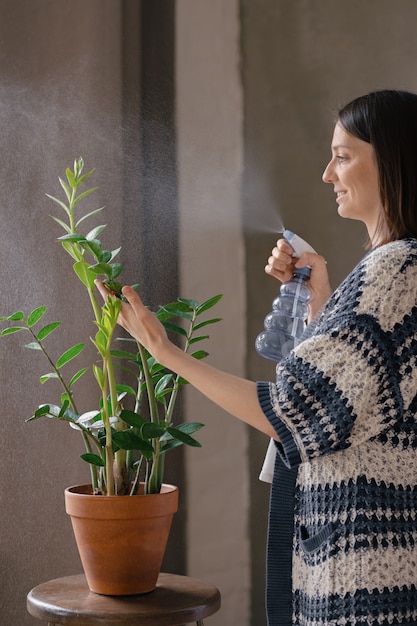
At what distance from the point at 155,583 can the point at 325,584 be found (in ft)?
1.40

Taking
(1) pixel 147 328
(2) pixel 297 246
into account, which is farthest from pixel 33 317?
(2) pixel 297 246

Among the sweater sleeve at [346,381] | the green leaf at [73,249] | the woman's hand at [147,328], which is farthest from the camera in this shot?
the green leaf at [73,249]

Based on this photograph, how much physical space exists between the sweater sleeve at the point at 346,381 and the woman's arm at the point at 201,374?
0.02m

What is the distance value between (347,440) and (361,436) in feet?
0.07

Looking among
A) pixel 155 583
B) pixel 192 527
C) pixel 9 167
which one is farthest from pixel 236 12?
pixel 155 583

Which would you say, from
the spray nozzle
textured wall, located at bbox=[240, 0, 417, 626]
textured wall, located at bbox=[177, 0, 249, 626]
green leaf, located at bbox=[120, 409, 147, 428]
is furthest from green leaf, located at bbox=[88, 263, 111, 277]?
textured wall, located at bbox=[240, 0, 417, 626]

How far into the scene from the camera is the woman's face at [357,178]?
1.25m

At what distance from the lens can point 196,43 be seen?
2104 millimetres

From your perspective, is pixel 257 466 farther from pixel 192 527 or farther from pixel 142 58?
pixel 142 58

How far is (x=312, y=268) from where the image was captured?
1.56 metres

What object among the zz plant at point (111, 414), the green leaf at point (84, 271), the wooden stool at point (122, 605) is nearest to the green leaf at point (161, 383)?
the zz plant at point (111, 414)

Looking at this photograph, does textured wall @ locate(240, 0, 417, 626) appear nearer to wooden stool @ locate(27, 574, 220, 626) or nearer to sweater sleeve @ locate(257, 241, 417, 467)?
wooden stool @ locate(27, 574, 220, 626)

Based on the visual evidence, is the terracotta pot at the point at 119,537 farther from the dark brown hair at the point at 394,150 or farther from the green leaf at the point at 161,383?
the dark brown hair at the point at 394,150

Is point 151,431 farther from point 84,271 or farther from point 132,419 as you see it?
point 84,271
